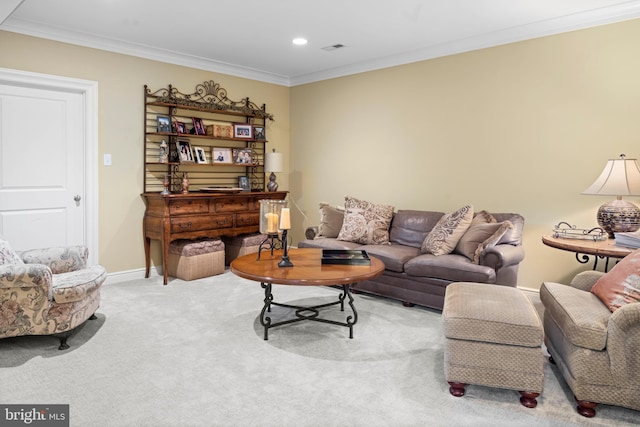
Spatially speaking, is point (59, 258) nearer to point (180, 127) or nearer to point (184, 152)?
point (184, 152)

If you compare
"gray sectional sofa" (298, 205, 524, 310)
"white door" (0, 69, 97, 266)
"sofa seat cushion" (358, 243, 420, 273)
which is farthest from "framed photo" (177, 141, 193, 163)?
"sofa seat cushion" (358, 243, 420, 273)

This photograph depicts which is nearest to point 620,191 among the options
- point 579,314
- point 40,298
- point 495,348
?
point 579,314

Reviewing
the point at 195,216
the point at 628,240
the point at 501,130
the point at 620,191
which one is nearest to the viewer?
the point at 628,240

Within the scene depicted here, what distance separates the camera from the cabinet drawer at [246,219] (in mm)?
5301

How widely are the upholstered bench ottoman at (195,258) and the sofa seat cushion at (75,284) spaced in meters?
1.40

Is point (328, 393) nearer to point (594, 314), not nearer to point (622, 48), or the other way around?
point (594, 314)

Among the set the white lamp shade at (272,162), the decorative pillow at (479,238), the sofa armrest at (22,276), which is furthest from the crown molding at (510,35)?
the sofa armrest at (22,276)

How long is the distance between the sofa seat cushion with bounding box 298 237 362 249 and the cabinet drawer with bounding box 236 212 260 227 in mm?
861

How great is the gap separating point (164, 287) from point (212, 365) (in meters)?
2.06

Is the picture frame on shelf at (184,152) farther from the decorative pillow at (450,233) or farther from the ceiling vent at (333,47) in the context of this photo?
the decorative pillow at (450,233)

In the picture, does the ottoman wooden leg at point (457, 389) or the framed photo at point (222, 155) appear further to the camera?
the framed photo at point (222, 155)

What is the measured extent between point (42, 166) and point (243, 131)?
7.51ft

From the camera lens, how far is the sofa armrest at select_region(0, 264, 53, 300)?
2752 millimetres

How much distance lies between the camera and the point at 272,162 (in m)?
5.79
